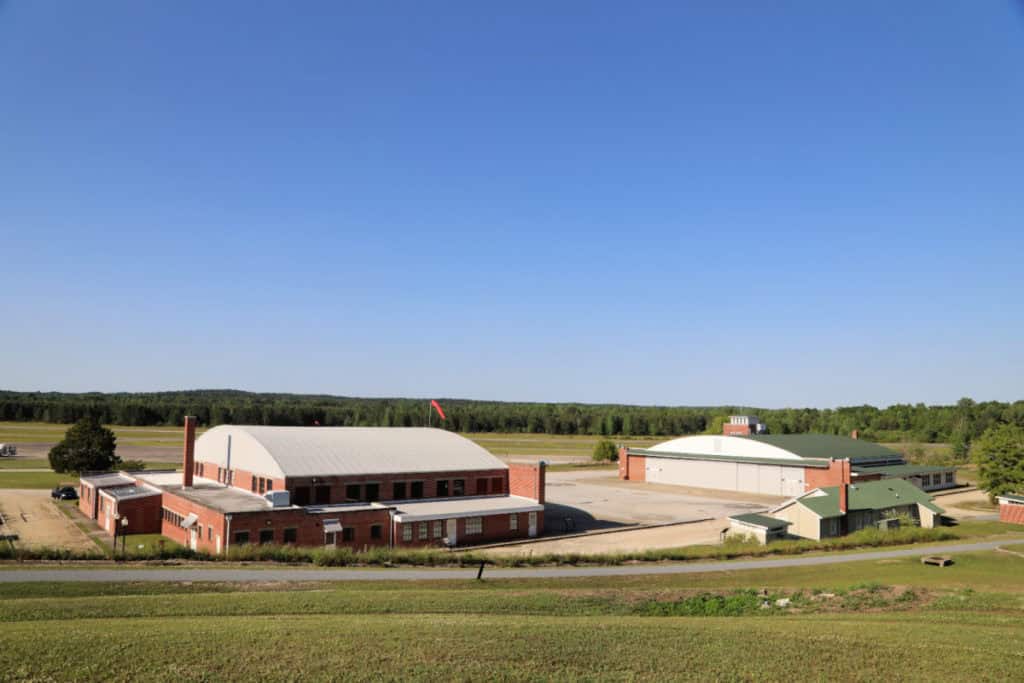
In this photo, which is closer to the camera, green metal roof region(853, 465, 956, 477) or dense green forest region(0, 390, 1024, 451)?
green metal roof region(853, 465, 956, 477)

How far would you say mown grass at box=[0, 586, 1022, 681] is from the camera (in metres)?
13.9

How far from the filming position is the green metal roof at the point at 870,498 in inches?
1986

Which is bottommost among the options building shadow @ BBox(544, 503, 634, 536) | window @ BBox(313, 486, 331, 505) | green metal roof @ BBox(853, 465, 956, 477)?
building shadow @ BBox(544, 503, 634, 536)

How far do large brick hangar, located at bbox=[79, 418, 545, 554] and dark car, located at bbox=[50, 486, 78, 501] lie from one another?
4.68 meters

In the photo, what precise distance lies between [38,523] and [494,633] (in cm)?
4298

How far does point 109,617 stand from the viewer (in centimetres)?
1870

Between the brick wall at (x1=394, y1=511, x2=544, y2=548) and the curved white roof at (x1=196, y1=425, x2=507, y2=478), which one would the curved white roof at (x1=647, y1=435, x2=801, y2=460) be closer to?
the curved white roof at (x1=196, y1=425, x2=507, y2=478)

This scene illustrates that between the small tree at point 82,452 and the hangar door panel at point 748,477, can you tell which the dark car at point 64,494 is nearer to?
the small tree at point 82,452

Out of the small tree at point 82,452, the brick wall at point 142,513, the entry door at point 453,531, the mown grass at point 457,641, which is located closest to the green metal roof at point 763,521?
the entry door at point 453,531

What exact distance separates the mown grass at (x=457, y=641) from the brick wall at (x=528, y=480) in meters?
26.3

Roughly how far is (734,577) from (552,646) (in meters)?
19.8

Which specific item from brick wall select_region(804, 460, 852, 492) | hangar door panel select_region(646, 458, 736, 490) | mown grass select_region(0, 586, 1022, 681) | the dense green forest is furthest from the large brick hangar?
the dense green forest

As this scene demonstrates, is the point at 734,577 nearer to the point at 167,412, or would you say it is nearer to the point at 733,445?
the point at 733,445

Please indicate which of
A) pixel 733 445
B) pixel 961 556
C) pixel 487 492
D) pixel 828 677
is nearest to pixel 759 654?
pixel 828 677
